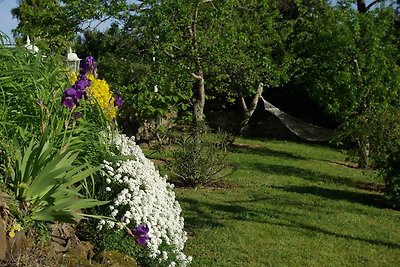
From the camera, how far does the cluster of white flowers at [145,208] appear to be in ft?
13.7

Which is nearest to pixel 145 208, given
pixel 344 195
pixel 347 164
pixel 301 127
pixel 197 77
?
pixel 344 195

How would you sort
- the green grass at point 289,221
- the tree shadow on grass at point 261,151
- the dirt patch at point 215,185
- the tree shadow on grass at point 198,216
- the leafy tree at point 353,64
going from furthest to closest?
the tree shadow on grass at point 261,151 < the leafy tree at point 353,64 < the dirt patch at point 215,185 < the tree shadow on grass at point 198,216 < the green grass at point 289,221

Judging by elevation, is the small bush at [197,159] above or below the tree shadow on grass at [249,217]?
above

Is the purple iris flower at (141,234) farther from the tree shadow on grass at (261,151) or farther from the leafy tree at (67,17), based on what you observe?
the tree shadow on grass at (261,151)

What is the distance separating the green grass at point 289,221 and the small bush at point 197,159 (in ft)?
0.90

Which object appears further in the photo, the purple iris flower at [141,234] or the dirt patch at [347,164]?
the dirt patch at [347,164]

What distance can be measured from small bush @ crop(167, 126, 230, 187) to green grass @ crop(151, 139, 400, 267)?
27 cm

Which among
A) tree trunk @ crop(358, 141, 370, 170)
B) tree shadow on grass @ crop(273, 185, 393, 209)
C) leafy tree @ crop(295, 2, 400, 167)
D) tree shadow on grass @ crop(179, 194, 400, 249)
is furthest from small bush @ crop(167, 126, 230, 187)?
leafy tree @ crop(295, 2, 400, 167)

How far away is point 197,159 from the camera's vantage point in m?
9.80

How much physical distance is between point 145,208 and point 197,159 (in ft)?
18.1

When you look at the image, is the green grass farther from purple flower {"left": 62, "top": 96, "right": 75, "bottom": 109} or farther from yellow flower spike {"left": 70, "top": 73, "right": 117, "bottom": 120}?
purple flower {"left": 62, "top": 96, "right": 75, "bottom": 109}

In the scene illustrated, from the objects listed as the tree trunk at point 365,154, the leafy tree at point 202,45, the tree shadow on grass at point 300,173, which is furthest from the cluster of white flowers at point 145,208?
the tree trunk at point 365,154

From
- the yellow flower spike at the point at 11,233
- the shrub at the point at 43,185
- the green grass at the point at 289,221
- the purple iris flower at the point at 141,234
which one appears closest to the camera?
the yellow flower spike at the point at 11,233

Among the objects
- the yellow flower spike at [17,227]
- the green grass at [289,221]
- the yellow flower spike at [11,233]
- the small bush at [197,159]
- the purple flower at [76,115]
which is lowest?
the green grass at [289,221]
